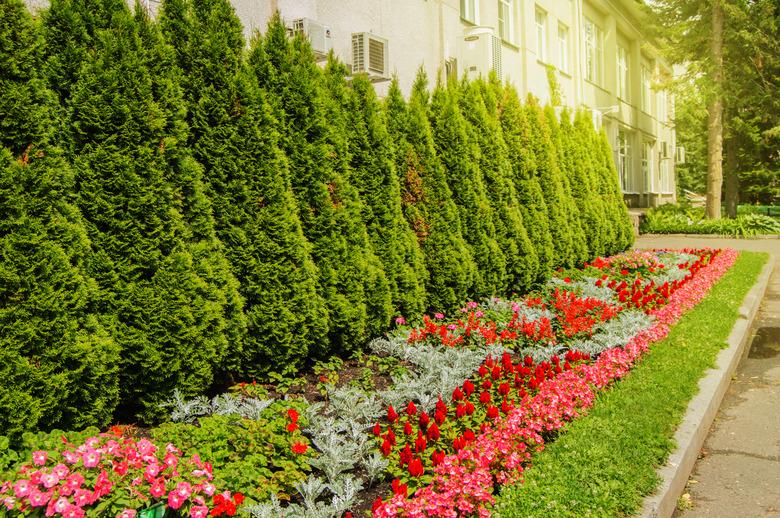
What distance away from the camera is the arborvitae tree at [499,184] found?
28.8ft

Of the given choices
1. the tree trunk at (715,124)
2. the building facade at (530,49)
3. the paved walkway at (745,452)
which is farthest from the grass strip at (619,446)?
the tree trunk at (715,124)

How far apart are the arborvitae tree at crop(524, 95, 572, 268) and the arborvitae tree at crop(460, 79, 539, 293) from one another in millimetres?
1365

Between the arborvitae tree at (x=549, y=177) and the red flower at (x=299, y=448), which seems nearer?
the red flower at (x=299, y=448)

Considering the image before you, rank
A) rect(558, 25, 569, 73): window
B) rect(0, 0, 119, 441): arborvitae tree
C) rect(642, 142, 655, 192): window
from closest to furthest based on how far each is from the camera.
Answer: rect(0, 0, 119, 441): arborvitae tree → rect(558, 25, 569, 73): window → rect(642, 142, 655, 192): window

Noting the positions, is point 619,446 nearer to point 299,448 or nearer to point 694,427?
point 694,427

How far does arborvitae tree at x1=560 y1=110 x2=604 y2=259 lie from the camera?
1216cm

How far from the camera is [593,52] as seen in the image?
23.5 m

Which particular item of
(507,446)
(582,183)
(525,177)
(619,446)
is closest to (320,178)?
(507,446)

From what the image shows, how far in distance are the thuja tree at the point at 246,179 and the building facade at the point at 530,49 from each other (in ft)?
5.91

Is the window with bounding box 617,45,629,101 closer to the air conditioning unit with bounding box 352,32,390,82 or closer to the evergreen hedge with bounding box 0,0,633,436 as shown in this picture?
the air conditioning unit with bounding box 352,32,390,82

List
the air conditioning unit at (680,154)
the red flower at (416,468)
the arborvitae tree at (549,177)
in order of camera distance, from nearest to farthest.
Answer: the red flower at (416,468) → the arborvitae tree at (549,177) → the air conditioning unit at (680,154)

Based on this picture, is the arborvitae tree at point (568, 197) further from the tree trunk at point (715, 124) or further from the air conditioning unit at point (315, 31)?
the tree trunk at point (715, 124)

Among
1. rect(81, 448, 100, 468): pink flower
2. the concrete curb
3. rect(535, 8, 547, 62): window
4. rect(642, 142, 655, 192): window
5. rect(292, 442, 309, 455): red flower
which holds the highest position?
rect(535, 8, 547, 62): window

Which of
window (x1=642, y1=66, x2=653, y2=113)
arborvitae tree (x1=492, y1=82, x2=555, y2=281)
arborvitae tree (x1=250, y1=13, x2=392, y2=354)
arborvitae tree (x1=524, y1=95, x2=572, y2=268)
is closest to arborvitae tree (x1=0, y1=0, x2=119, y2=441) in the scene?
arborvitae tree (x1=250, y1=13, x2=392, y2=354)
